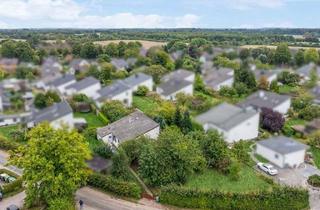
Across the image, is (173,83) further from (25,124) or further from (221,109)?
(25,124)

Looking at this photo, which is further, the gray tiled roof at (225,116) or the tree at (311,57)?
the tree at (311,57)

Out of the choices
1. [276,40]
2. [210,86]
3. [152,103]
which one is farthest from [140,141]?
[276,40]

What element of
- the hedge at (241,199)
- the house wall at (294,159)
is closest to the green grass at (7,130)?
the hedge at (241,199)

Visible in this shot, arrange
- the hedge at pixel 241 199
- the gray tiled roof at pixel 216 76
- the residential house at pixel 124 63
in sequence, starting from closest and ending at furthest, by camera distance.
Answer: the hedge at pixel 241 199 → the gray tiled roof at pixel 216 76 → the residential house at pixel 124 63

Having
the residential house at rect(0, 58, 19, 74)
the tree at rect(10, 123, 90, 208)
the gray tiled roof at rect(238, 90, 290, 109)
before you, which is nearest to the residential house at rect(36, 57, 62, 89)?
the residential house at rect(0, 58, 19, 74)

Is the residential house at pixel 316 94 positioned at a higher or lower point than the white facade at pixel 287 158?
higher

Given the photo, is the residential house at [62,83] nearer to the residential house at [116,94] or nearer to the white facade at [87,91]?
the white facade at [87,91]

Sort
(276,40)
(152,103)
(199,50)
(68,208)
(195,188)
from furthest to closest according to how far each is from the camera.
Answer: (276,40) → (199,50) → (152,103) → (195,188) → (68,208)
